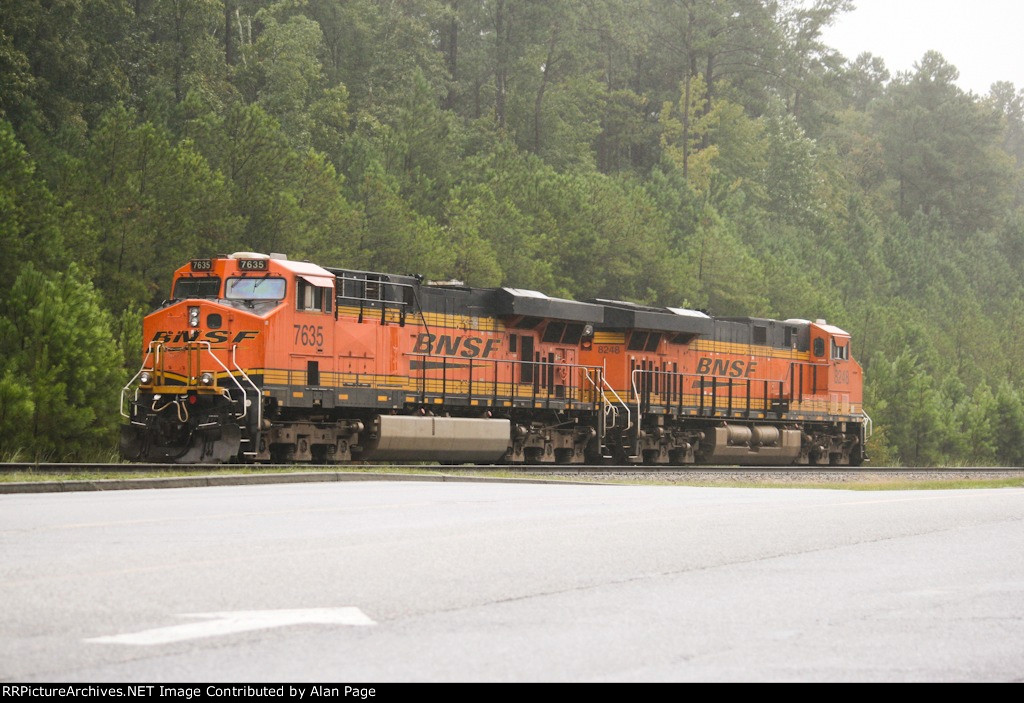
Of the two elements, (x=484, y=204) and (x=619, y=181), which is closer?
(x=484, y=204)

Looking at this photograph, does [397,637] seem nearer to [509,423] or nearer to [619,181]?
[509,423]

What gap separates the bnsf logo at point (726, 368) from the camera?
117ft

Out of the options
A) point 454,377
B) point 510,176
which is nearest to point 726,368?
point 454,377

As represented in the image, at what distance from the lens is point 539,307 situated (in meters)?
30.4

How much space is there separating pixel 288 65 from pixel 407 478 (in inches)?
1415

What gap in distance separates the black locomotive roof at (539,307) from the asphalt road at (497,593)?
49.3 ft

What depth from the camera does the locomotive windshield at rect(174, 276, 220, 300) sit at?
82.6 feet

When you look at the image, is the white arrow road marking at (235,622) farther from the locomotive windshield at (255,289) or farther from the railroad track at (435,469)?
the locomotive windshield at (255,289)

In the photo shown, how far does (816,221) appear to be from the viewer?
87.6 m

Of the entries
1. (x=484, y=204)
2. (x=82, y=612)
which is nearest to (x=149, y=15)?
(x=484, y=204)

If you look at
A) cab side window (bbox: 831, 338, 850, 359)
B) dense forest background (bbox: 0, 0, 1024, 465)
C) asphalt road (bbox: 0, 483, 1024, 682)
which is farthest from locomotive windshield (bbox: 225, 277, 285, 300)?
cab side window (bbox: 831, 338, 850, 359)

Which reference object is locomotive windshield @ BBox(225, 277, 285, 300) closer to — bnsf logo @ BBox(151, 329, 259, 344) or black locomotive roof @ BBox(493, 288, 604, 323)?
bnsf logo @ BBox(151, 329, 259, 344)

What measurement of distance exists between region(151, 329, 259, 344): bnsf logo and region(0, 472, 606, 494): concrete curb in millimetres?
5384

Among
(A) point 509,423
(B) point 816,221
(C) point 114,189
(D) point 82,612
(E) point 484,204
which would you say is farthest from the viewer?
(B) point 816,221
